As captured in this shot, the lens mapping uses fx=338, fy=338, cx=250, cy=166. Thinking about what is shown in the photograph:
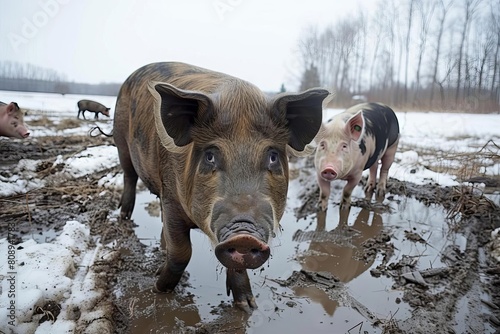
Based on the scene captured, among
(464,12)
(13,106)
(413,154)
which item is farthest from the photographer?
(413,154)

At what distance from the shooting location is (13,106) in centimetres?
619

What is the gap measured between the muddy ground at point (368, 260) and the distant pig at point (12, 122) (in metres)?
0.74

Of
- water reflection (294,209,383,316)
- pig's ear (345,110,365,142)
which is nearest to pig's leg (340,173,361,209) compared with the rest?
water reflection (294,209,383,316)

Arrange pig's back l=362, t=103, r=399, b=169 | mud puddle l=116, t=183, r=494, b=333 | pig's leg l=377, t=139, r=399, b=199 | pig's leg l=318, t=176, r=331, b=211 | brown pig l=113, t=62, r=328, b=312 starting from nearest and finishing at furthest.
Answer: brown pig l=113, t=62, r=328, b=312 → mud puddle l=116, t=183, r=494, b=333 → pig's leg l=318, t=176, r=331, b=211 → pig's back l=362, t=103, r=399, b=169 → pig's leg l=377, t=139, r=399, b=199

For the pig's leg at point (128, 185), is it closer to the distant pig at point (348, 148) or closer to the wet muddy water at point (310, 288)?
the wet muddy water at point (310, 288)

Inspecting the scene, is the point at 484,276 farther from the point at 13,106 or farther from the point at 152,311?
the point at 13,106

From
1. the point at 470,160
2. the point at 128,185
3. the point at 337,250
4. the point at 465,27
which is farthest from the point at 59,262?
the point at 465,27

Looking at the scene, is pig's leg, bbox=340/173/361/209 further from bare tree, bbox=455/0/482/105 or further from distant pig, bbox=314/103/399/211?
bare tree, bbox=455/0/482/105

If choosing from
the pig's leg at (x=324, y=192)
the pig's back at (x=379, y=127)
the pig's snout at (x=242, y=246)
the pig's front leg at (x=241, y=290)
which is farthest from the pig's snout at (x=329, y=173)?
the pig's snout at (x=242, y=246)

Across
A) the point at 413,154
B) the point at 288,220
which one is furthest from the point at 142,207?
the point at 413,154

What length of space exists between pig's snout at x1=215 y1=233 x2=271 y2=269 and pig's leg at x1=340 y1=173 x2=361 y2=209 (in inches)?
173

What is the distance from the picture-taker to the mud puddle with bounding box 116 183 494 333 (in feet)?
8.89

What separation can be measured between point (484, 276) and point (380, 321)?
64.0 inches

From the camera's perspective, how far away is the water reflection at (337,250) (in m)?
3.22
